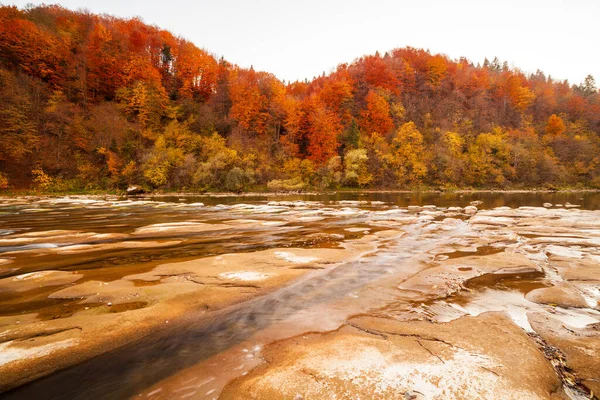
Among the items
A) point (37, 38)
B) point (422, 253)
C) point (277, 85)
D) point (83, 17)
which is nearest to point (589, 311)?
point (422, 253)

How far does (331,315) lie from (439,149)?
215ft

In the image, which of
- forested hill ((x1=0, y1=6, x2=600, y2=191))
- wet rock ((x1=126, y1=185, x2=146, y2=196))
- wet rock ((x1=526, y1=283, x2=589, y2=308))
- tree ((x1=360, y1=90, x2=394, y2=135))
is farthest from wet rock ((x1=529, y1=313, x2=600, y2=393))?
tree ((x1=360, y1=90, x2=394, y2=135))

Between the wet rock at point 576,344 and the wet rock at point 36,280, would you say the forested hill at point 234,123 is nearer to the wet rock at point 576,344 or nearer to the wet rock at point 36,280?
the wet rock at point 36,280

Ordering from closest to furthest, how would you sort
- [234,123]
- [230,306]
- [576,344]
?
[576,344]
[230,306]
[234,123]

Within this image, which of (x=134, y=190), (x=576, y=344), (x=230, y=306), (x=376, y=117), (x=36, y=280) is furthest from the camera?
(x=376, y=117)

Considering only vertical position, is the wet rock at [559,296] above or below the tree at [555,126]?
below

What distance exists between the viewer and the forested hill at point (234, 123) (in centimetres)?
4550

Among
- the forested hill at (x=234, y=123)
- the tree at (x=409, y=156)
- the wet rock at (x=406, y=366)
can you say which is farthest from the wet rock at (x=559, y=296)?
the tree at (x=409, y=156)

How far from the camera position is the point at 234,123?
2352 inches

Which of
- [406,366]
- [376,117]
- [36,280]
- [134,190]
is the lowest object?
[36,280]

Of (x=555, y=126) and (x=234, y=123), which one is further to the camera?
(x=555, y=126)

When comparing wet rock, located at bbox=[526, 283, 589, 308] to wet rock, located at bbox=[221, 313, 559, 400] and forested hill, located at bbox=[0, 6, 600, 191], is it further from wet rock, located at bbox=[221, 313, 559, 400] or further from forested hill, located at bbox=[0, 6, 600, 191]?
forested hill, located at bbox=[0, 6, 600, 191]

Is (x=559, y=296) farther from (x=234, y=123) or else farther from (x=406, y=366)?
(x=234, y=123)

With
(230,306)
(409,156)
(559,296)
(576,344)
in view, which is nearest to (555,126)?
(409,156)
